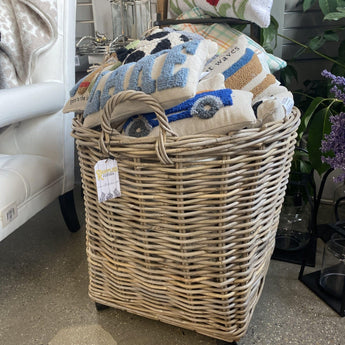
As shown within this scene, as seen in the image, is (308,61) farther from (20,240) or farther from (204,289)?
(20,240)

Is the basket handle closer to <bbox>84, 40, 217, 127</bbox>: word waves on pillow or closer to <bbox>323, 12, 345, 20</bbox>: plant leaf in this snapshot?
<bbox>84, 40, 217, 127</bbox>: word waves on pillow

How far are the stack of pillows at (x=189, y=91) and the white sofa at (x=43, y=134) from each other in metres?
0.24

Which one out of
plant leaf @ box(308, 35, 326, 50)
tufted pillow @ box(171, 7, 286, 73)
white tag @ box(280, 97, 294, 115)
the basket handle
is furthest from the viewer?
plant leaf @ box(308, 35, 326, 50)

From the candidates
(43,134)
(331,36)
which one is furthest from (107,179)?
(331,36)

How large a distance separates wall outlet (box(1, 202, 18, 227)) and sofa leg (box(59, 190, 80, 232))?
0.91 feet

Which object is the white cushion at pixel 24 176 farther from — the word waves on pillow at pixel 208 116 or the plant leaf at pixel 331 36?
the plant leaf at pixel 331 36

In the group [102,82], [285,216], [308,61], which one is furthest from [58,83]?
[308,61]

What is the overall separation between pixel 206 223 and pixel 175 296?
8.2 inches

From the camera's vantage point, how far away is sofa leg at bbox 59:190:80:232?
130 centimetres

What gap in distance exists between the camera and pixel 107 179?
2.45ft

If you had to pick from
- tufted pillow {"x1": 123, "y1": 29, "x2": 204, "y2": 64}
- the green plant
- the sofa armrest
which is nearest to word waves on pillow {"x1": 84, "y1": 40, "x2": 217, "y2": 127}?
tufted pillow {"x1": 123, "y1": 29, "x2": 204, "y2": 64}

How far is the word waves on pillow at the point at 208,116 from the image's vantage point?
2.20 ft

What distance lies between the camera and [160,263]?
80 centimetres

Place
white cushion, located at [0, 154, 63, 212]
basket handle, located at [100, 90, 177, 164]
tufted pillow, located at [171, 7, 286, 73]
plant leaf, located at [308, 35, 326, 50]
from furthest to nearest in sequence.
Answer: plant leaf, located at [308, 35, 326, 50]
tufted pillow, located at [171, 7, 286, 73]
white cushion, located at [0, 154, 63, 212]
basket handle, located at [100, 90, 177, 164]
